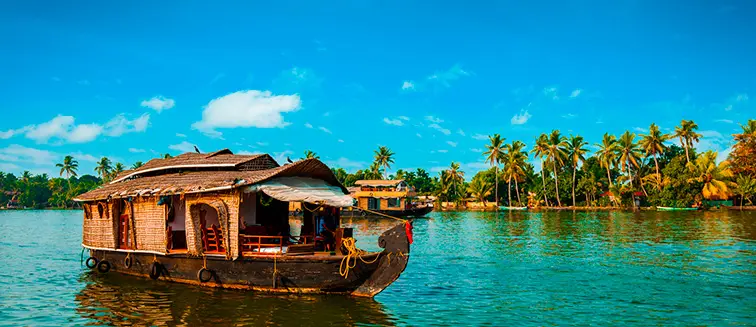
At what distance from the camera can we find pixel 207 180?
36.3ft

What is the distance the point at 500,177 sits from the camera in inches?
2768

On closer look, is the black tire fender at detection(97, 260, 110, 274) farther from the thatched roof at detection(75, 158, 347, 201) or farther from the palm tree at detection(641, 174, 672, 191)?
the palm tree at detection(641, 174, 672, 191)

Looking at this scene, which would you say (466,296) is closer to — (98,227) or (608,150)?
(98,227)

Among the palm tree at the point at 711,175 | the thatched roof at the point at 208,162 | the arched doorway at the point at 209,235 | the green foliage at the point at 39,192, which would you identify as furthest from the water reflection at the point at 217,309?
the green foliage at the point at 39,192

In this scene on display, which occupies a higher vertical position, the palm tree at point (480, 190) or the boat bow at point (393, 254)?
the palm tree at point (480, 190)

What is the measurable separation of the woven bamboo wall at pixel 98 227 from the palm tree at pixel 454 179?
62.2 meters

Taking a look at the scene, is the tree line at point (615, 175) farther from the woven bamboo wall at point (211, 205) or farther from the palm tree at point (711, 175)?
the woven bamboo wall at point (211, 205)

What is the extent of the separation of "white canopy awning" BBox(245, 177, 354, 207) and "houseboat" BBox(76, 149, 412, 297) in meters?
0.02

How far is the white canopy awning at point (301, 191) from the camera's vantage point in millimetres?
10344

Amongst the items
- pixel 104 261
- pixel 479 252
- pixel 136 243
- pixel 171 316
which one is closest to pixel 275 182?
pixel 171 316

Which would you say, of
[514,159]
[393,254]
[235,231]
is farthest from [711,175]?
[235,231]

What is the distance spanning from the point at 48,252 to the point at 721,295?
22608 millimetres

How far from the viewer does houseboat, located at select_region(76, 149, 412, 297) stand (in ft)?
33.0

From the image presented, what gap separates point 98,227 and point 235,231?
18.7 ft
